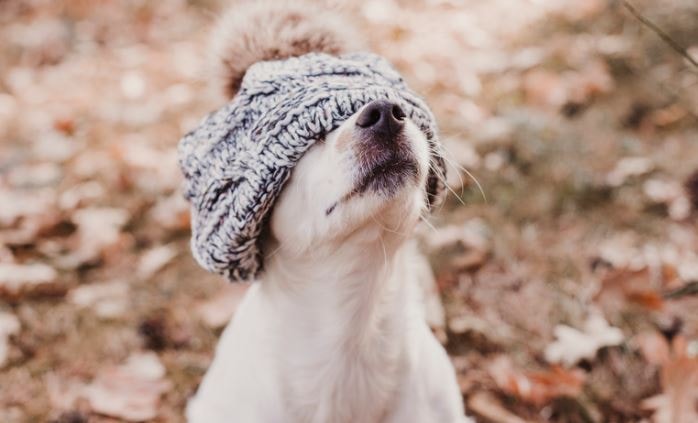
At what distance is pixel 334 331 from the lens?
183cm

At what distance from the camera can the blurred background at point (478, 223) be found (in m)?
2.46

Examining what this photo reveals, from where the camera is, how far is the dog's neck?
1812mm

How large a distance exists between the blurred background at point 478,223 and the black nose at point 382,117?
0.83 feet

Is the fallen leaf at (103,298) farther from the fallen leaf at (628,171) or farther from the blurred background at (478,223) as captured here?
the fallen leaf at (628,171)

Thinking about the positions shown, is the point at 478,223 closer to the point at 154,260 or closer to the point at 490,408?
the point at 490,408

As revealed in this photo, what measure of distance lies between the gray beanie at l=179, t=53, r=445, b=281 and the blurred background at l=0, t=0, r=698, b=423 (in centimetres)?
30

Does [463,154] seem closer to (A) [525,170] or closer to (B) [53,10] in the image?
(A) [525,170]

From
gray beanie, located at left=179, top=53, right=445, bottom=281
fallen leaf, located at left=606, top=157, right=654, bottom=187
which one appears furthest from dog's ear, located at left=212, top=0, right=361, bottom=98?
fallen leaf, located at left=606, top=157, right=654, bottom=187

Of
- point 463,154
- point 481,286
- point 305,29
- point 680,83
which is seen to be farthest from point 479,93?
point 305,29

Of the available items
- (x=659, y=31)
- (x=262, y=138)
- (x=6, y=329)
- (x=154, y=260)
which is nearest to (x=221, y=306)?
(x=154, y=260)

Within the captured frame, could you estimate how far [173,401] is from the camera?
2.48 metres

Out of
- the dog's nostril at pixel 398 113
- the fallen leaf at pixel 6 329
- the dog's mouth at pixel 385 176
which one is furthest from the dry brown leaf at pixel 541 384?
the fallen leaf at pixel 6 329

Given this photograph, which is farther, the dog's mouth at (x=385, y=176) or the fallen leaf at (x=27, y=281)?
the fallen leaf at (x=27, y=281)

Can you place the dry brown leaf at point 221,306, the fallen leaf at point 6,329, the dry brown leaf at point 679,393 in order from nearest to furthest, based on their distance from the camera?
the dry brown leaf at point 679,393 → the fallen leaf at point 6,329 → the dry brown leaf at point 221,306
